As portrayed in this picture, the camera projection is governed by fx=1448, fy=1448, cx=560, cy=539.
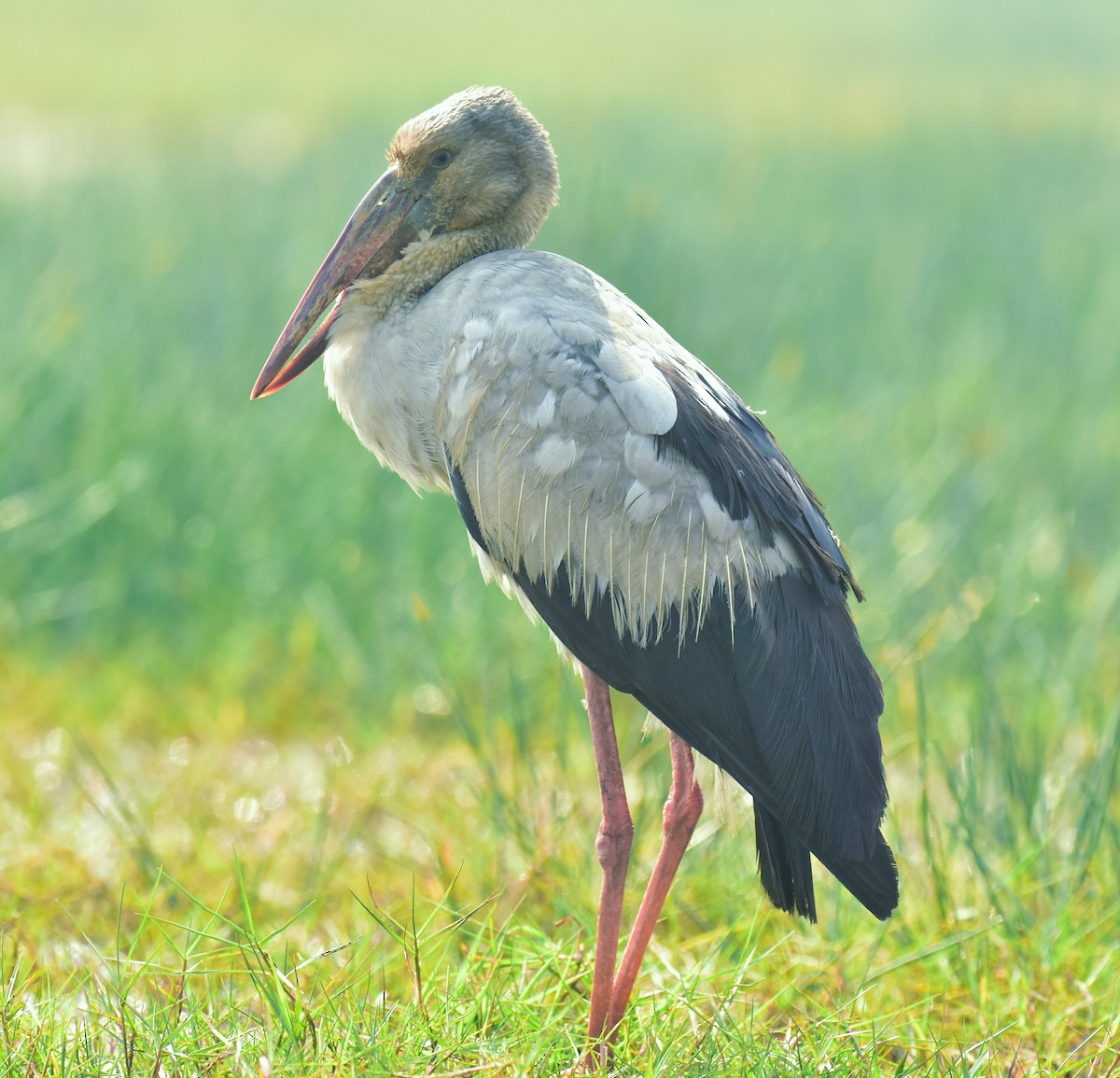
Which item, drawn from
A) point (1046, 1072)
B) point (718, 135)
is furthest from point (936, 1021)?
point (718, 135)

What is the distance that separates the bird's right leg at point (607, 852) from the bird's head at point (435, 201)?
86 centimetres

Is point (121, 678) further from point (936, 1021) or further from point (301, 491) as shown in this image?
point (936, 1021)

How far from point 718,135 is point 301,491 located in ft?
22.9

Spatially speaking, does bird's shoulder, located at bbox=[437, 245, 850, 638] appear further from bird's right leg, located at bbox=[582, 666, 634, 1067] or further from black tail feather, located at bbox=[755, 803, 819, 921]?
black tail feather, located at bbox=[755, 803, 819, 921]

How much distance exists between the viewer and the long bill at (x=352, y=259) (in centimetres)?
280

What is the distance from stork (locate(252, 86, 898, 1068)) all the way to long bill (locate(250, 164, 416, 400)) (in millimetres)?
197

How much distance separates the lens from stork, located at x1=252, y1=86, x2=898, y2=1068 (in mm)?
2479

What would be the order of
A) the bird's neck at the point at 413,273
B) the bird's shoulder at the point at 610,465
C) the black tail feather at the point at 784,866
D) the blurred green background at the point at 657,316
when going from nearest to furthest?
the bird's shoulder at the point at 610,465 → the black tail feather at the point at 784,866 → the bird's neck at the point at 413,273 → the blurred green background at the point at 657,316

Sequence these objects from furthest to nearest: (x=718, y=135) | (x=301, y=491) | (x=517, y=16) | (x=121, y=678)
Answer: (x=517, y=16) → (x=718, y=135) → (x=301, y=491) → (x=121, y=678)

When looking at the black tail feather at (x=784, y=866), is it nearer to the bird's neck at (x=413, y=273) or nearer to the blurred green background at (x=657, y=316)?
the blurred green background at (x=657, y=316)

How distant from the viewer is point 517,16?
32625 millimetres

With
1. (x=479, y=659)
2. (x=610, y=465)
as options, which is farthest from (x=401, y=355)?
(x=479, y=659)

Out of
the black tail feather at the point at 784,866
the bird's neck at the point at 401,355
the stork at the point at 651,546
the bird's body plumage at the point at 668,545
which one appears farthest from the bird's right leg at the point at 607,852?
the bird's neck at the point at 401,355

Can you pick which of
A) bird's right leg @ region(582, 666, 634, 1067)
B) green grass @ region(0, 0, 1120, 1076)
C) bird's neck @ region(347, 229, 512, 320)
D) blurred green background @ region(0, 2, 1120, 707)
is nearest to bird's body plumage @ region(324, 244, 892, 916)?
bird's right leg @ region(582, 666, 634, 1067)
